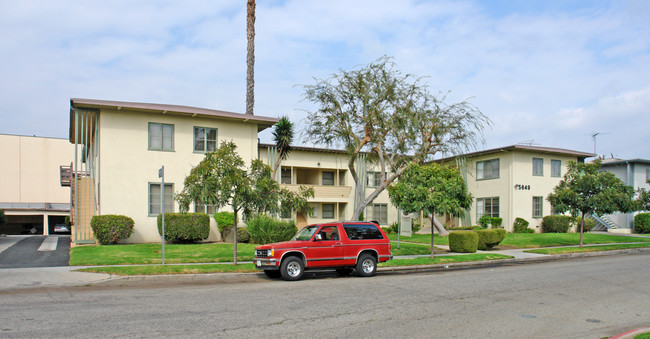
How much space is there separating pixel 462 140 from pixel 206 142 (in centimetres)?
1349

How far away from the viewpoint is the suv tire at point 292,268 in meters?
13.8

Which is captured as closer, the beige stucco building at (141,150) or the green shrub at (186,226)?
the green shrub at (186,226)

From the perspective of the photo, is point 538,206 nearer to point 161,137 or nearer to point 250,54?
point 250,54

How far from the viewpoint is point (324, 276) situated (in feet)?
49.9

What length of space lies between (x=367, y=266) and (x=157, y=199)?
45.2ft

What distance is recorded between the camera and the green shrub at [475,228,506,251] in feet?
81.3

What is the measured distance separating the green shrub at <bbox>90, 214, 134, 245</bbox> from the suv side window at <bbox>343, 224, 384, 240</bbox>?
1222 centimetres

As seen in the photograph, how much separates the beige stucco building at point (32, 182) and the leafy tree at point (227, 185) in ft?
165

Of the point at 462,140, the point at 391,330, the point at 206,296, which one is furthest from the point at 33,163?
the point at 391,330

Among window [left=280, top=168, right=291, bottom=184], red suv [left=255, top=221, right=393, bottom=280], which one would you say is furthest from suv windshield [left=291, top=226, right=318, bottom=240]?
window [left=280, top=168, right=291, bottom=184]

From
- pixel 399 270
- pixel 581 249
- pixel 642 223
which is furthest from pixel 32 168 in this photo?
pixel 642 223

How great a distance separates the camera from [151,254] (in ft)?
61.6

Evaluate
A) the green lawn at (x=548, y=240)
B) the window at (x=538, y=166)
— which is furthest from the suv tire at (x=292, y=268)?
the window at (x=538, y=166)

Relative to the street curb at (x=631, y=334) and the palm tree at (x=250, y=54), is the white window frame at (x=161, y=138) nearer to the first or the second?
the palm tree at (x=250, y=54)
